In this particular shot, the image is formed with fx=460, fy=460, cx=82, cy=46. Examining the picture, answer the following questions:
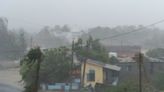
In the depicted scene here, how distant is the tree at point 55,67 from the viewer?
28.0 m

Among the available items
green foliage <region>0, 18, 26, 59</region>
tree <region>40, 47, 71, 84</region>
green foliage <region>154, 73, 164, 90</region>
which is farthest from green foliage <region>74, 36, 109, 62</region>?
green foliage <region>0, 18, 26, 59</region>

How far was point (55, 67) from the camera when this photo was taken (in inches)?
1098

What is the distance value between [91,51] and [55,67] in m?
5.25

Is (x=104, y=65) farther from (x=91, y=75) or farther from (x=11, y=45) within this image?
(x=11, y=45)

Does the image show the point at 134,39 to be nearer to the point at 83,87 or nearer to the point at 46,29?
the point at 46,29

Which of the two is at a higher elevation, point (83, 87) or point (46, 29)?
point (46, 29)

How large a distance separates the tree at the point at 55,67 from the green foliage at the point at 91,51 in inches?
70.8

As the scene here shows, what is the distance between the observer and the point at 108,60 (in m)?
32.7

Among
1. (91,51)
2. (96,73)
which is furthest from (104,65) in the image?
(91,51)

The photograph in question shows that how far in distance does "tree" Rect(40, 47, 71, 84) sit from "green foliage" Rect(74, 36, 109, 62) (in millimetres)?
1797

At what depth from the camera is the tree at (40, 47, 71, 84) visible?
28.0 m

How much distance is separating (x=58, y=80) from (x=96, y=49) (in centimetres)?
580

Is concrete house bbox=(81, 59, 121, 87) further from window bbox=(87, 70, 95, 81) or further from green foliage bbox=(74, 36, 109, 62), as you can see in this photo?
green foliage bbox=(74, 36, 109, 62)

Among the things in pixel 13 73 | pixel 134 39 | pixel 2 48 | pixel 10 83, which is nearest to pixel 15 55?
pixel 2 48
